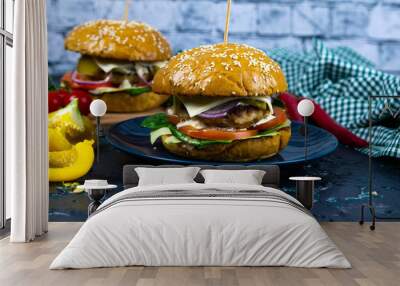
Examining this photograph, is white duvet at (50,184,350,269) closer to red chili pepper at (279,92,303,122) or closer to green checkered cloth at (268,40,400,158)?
red chili pepper at (279,92,303,122)

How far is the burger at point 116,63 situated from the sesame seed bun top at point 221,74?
0.51 metres

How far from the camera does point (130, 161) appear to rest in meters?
4.92

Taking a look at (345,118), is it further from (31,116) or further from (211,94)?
(31,116)

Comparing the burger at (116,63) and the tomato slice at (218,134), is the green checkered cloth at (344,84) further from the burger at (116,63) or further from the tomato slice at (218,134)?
the tomato slice at (218,134)

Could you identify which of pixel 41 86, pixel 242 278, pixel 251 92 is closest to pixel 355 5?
pixel 251 92

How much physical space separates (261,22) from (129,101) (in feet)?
4.10

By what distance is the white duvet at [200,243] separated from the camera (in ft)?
10.8

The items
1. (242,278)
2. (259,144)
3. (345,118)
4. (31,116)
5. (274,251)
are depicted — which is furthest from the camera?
(345,118)

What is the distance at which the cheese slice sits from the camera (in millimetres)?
4480

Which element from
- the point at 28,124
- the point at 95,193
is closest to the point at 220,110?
the point at 95,193

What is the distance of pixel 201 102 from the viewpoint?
4527 mm

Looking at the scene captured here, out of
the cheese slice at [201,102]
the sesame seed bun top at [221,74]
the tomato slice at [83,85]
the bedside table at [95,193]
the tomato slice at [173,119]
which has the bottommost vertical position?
the bedside table at [95,193]

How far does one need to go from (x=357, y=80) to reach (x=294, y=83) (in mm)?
505

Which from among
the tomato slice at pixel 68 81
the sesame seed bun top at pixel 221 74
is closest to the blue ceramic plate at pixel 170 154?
the sesame seed bun top at pixel 221 74
